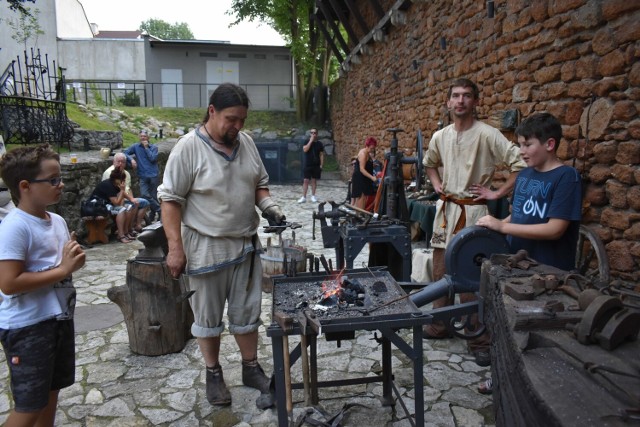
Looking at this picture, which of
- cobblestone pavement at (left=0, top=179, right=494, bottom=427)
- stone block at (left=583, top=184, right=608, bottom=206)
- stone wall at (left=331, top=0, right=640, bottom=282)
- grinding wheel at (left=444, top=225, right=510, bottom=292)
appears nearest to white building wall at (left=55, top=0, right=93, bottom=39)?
stone wall at (left=331, top=0, right=640, bottom=282)

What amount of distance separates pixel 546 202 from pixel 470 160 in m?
0.99

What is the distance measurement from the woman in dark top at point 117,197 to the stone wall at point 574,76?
5218 millimetres

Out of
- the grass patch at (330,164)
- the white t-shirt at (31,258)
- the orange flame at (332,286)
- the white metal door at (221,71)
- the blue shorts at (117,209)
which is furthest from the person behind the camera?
the white metal door at (221,71)

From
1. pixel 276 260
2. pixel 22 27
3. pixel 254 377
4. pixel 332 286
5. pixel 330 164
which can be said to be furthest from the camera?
pixel 330 164

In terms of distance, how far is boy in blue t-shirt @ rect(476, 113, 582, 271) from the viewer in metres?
2.71

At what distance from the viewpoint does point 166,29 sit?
70.9 metres

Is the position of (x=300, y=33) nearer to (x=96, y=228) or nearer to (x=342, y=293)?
(x=96, y=228)

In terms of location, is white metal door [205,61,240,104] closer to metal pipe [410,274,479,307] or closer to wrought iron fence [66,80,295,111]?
wrought iron fence [66,80,295,111]

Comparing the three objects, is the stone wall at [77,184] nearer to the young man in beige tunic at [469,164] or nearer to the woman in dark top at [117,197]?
the woman in dark top at [117,197]

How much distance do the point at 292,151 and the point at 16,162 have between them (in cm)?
1686

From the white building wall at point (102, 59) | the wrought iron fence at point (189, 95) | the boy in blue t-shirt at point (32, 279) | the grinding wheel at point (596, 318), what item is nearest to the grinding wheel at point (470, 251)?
the grinding wheel at point (596, 318)

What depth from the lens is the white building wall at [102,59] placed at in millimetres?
28984

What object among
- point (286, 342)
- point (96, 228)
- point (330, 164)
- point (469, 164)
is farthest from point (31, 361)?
point (330, 164)

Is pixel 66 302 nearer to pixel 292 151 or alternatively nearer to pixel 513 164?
pixel 513 164
